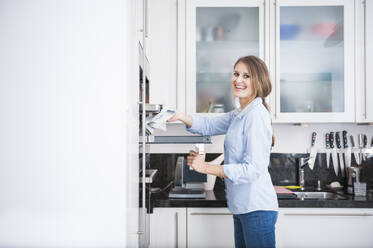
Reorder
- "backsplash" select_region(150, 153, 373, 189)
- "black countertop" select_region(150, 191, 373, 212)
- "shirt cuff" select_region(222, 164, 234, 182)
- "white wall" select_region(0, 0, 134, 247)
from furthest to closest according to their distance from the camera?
1. "backsplash" select_region(150, 153, 373, 189)
2. "black countertop" select_region(150, 191, 373, 212)
3. "shirt cuff" select_region(222, 164, 234, 182)
4. "white wall" select_region(0, 0, 134, 247)

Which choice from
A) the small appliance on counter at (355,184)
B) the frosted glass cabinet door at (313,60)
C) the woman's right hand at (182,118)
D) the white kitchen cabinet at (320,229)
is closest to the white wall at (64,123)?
the woman's right hand at (182,118)

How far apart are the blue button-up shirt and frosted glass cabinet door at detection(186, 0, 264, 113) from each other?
1.62 feet

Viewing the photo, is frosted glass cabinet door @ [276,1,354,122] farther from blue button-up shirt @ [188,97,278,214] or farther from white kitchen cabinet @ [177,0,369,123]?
blue button-up shirt @ [188,97,278,214]

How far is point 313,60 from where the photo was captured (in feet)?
6.31

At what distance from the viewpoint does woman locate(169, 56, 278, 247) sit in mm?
1308

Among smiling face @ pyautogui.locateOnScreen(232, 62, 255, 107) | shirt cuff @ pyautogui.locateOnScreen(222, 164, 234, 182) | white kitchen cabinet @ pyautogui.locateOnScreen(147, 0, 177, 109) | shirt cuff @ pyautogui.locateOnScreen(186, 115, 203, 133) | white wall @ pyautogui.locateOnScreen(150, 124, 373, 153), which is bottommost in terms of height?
shirt cuff @ pyautogui.locateOnScreen(222, 164, 234, 182)

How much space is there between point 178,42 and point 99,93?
117 centimetres

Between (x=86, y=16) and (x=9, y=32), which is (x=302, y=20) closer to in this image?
(x=86, y=16)

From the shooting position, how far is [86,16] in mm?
822

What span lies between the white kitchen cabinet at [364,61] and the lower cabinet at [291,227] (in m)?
0.63

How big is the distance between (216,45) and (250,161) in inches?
37.3

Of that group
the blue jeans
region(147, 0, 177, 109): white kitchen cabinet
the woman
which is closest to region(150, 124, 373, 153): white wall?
region(147, 0, 177, 109): white kitchen cabinet

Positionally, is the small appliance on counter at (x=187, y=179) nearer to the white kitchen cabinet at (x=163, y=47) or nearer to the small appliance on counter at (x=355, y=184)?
the white kitchen cabinet at (x=163, y=47)

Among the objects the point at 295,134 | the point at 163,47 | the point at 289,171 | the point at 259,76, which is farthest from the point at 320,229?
the point at 163,47
